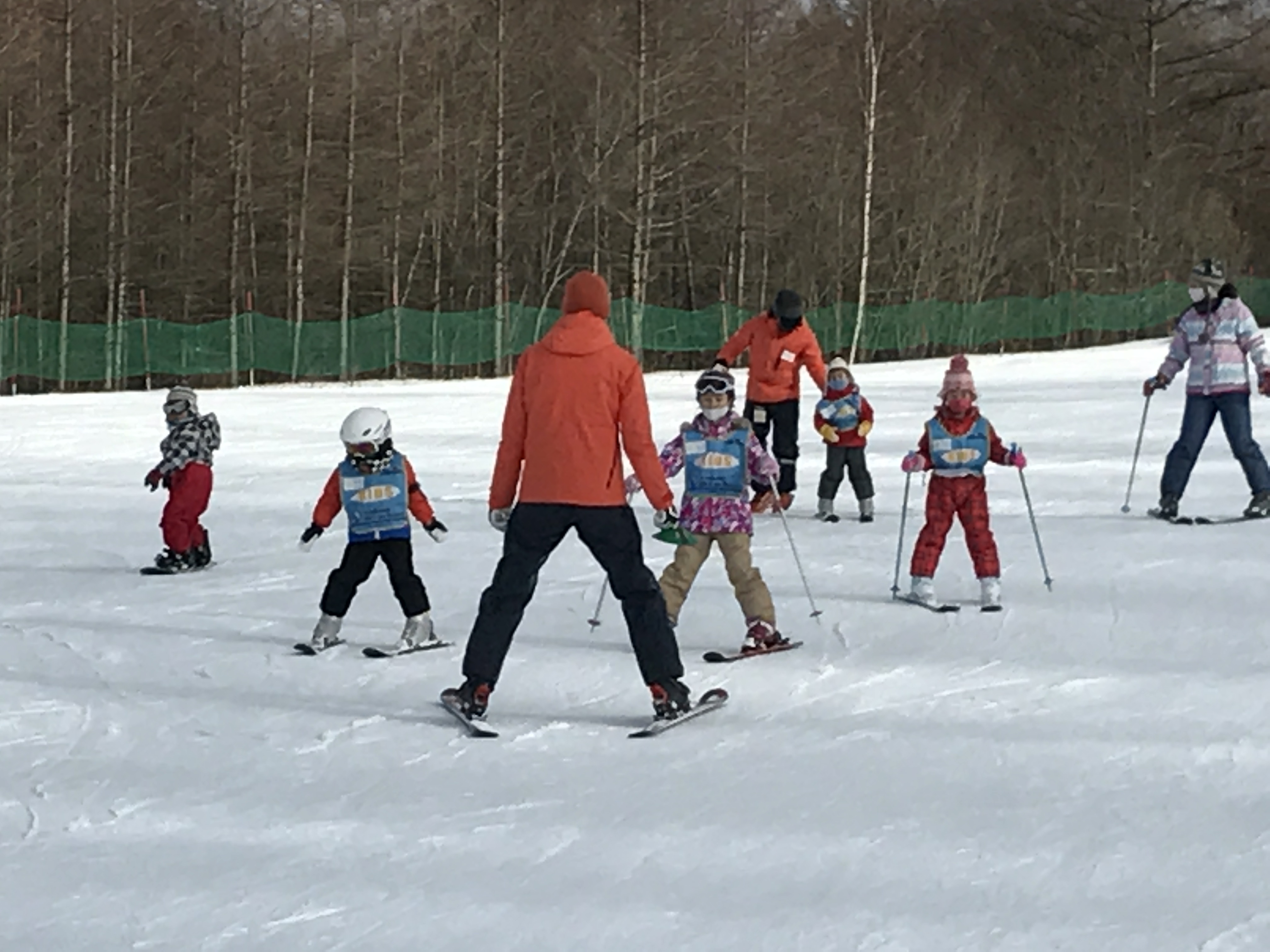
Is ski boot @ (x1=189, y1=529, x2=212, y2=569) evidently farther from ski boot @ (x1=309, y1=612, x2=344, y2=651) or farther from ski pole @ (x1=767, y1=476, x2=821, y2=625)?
ski pole @ (x1=767, y1=476, x2=821, y2=625)

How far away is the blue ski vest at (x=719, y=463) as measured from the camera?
7.19 m

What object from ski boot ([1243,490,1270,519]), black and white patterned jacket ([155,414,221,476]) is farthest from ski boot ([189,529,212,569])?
ski boot ([1243,490,1270,519])

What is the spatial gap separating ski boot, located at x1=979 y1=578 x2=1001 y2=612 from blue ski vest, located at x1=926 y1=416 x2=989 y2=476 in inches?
20.9

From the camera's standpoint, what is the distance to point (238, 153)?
3209cm

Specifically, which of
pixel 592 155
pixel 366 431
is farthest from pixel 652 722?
pixel 592 155

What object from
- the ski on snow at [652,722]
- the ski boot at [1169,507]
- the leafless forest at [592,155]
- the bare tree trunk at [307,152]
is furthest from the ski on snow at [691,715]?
the bare tree trunk at [307,152]

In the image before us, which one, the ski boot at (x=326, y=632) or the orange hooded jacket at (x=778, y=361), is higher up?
the orange hooded jacket at (x=778, y=361)

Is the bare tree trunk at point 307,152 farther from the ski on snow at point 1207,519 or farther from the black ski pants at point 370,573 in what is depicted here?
the black ski pants at point 370,573

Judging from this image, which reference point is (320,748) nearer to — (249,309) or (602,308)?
(602,308)

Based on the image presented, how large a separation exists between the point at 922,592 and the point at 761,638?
1.35m

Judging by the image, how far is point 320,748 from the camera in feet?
19.2

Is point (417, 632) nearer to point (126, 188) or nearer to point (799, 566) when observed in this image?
point (799, 566)

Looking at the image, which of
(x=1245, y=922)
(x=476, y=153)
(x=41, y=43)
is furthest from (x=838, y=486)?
(x=476, y=153)

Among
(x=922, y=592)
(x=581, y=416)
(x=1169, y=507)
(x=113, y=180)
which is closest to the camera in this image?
(x=581, y=416)
